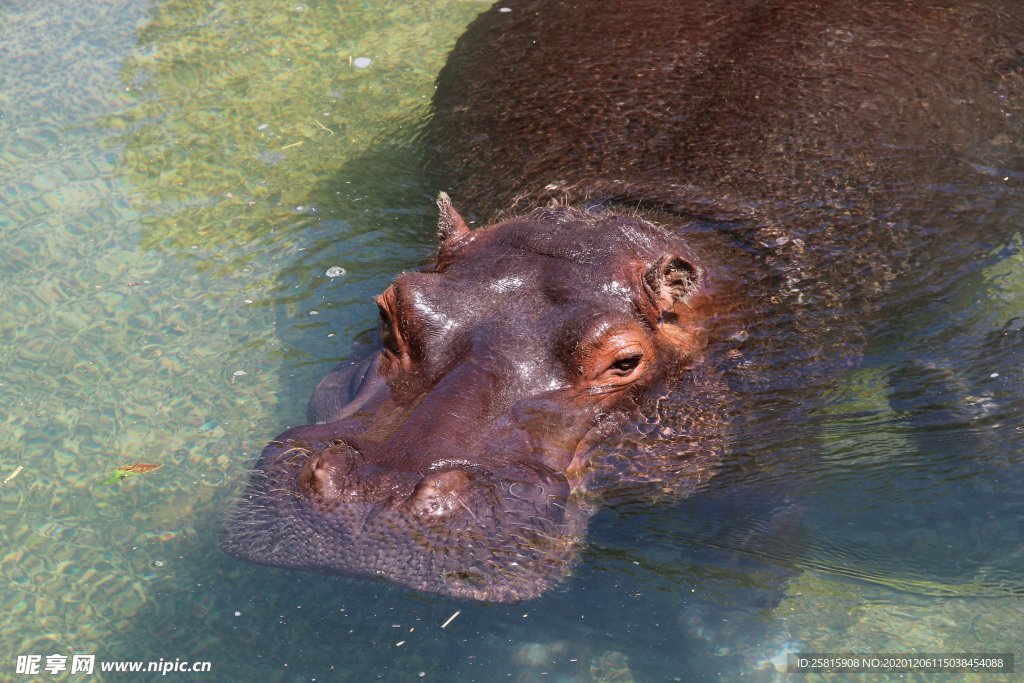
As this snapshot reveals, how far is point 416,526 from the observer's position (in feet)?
11.8

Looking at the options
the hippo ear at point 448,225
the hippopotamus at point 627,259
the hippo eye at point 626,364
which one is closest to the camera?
the hippopotamus at point 627,259

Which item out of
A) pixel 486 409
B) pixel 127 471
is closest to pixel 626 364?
pixel 486 409

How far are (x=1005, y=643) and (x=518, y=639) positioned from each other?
2311 mm

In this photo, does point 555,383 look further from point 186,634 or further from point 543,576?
point 186,634

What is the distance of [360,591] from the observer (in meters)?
5.12

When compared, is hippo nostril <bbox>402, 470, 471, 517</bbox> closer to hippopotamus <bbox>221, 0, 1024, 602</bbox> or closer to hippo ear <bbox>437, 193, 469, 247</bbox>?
hippopotamus <bbox>221, 0, 1024, 602</bbox>

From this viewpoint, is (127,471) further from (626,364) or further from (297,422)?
(626,364)

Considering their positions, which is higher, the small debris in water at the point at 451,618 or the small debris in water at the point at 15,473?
the small debris in water at the point at 451,618

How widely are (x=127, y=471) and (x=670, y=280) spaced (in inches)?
130

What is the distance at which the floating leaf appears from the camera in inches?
230

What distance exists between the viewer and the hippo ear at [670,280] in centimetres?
469

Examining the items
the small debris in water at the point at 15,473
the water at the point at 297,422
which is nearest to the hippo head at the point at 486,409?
the water at the point at 297,422

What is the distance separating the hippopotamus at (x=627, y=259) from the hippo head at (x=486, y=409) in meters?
0.01

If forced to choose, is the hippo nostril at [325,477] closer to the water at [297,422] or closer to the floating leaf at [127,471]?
the water at [297,422]
